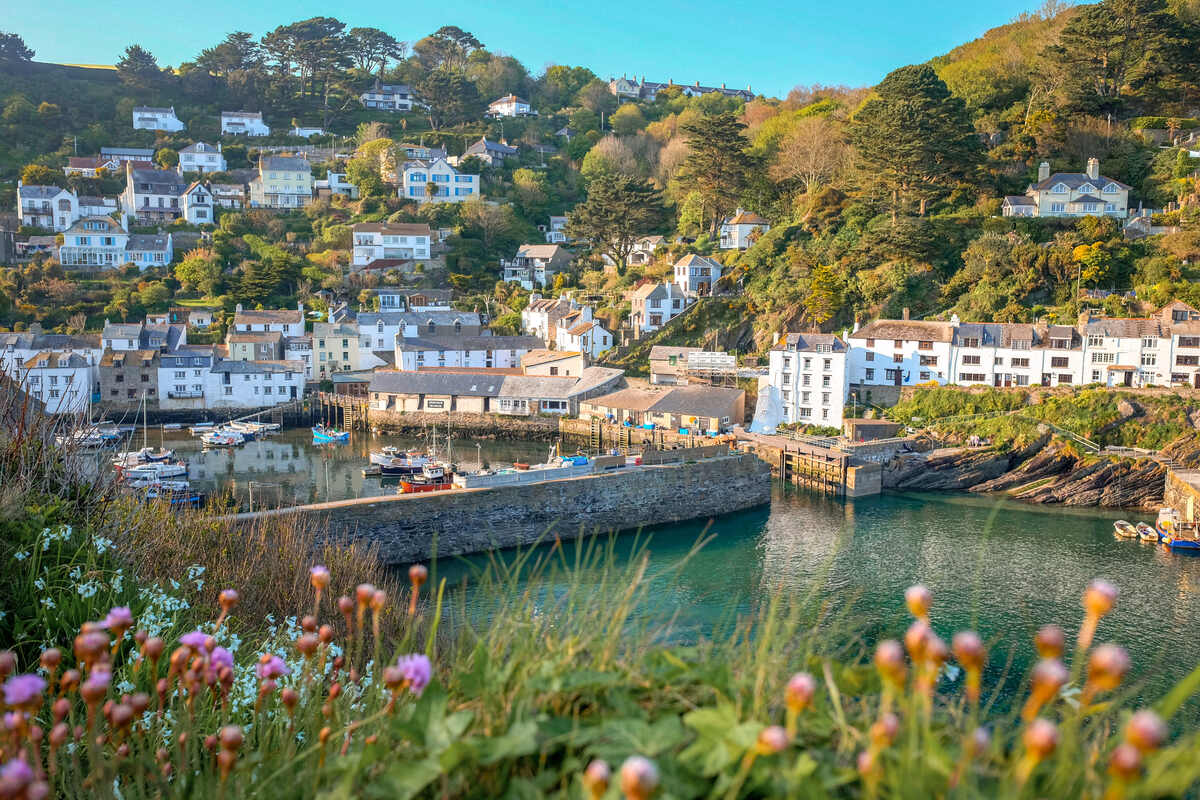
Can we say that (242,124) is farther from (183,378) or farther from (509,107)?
(183,378)

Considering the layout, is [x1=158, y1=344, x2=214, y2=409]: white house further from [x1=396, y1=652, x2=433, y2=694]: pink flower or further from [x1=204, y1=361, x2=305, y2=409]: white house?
[x1=396, y1=652, x2=433, y2=694]: pink flower

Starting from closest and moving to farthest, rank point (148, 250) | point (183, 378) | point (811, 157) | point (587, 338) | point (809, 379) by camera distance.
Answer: point (809, 379), point (183, 378), point (587, 338), point (811, 157), point (148, 250)

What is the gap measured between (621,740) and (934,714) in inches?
34.2

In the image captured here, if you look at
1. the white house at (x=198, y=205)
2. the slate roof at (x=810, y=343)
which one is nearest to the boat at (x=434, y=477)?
the slate roof at (x=810, y=343)

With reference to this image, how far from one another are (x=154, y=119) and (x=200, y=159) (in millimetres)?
8169

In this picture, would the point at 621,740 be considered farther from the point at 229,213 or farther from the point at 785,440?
the point at 229,213

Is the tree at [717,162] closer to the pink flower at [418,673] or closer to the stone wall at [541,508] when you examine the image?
the stone wall at [541,508]

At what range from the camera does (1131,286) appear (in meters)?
34.0

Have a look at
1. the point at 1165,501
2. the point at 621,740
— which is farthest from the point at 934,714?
the point at 1165,501

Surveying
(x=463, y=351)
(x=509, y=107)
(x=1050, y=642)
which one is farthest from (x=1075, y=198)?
(x=509, y=107)

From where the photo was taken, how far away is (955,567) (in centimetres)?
1800

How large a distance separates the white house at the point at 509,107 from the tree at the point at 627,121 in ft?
28.5

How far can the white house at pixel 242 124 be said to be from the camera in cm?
6738

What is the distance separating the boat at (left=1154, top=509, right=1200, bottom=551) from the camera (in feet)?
63.6
